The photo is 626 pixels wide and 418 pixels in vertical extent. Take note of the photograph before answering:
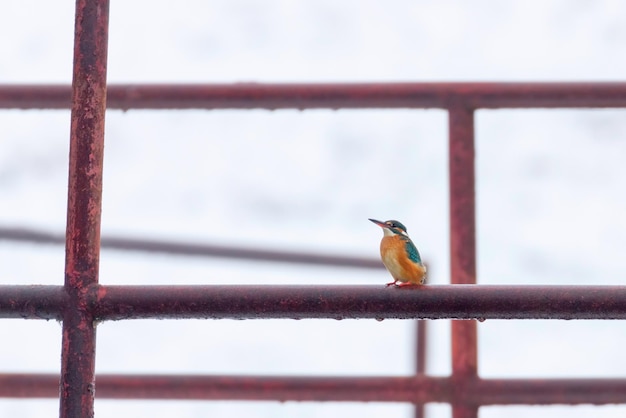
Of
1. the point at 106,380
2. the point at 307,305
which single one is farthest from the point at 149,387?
the point at 307,305

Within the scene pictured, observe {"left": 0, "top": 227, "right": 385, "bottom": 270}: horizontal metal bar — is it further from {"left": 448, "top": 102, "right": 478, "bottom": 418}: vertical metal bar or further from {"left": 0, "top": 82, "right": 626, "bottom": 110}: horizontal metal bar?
{"left": 448, "top": 102, "right": 478, "bottom": 418}: vertical metal bar

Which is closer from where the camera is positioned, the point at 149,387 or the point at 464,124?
the point at 464,124

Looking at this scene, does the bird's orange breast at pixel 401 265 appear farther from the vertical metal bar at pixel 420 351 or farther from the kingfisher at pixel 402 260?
the vertical metal bar at pixel 420 351

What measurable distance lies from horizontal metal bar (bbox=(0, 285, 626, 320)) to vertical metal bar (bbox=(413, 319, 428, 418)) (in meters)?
2.28

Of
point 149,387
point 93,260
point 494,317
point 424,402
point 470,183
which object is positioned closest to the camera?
point 494,317

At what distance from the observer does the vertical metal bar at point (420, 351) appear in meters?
4.00

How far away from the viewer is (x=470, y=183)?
2697mm

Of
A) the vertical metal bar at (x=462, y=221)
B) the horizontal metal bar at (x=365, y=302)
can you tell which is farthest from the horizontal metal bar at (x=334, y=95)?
the horizontal metal bar at (x=365, y=302)

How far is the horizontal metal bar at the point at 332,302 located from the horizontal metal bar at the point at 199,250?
227 centimetres

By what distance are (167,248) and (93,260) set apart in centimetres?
228

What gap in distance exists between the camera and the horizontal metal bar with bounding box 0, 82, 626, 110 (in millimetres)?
2826

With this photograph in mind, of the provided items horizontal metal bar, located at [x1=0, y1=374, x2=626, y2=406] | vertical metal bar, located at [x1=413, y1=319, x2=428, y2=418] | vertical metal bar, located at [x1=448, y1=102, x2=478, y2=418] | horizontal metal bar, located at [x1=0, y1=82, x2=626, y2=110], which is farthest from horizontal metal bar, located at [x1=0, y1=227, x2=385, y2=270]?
vertical metal bar, located at [x1=448, y1=102, x2=478, y2=418]

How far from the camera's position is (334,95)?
298cm

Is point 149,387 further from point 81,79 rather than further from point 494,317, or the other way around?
point 494,317
